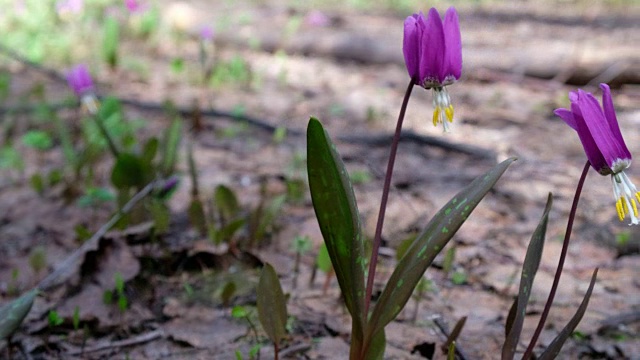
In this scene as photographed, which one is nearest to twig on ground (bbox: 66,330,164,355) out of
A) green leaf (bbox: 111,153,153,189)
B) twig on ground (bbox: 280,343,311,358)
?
twig on ground (bbox: 280,343,311,358)

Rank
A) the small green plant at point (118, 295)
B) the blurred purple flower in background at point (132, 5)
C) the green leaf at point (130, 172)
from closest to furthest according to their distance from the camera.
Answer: the small green plant at point (118, 295) < the green leaf at point (130, 172) < the blurred purple flower in background at point (132, 5)

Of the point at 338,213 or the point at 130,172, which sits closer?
the point at 338,213

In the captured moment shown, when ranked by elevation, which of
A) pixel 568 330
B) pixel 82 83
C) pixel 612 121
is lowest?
pixel 568 330

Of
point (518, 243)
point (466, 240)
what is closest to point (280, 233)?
point (466, 240)

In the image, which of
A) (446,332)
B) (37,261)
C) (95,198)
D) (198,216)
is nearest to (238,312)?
(446,332)

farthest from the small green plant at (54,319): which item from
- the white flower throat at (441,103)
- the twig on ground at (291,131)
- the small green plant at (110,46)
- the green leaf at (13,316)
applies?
the small green plant at (110,46)

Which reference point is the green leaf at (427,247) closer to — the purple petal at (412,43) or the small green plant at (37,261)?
the purple petal at (412,43)

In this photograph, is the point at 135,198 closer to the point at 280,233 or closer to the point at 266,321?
the point at 280,233

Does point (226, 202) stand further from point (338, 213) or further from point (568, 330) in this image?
point (568, 330)
